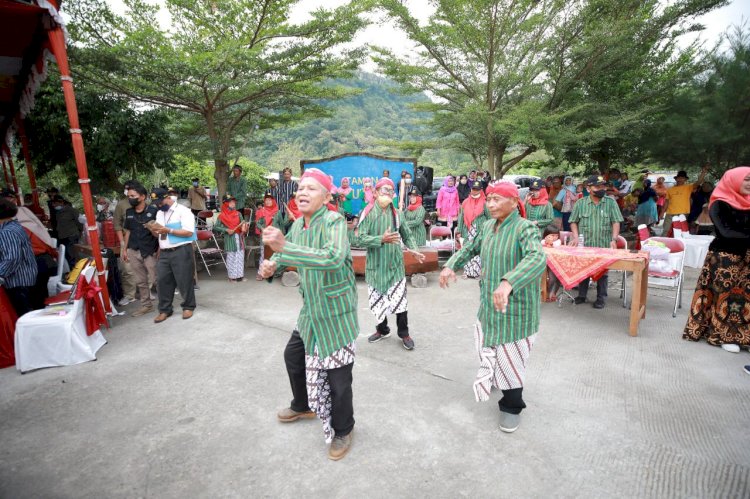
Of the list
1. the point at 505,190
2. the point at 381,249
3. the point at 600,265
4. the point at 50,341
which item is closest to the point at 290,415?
the point at 381,249

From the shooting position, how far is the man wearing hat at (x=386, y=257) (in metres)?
4.14

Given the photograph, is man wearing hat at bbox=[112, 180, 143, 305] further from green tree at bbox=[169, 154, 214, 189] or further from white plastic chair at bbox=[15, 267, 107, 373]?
green tree at bbox=[169, 154, 214, 189]

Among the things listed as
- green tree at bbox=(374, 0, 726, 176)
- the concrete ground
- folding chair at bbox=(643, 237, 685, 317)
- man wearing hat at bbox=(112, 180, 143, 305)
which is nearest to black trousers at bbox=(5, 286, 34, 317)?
the concrete ground

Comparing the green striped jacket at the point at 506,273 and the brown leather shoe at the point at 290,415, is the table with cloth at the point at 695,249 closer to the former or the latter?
the green striped jacket at the point at 506,273

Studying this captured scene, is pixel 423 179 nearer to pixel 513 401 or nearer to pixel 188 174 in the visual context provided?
pixel 513 401

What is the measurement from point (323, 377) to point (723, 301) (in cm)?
425

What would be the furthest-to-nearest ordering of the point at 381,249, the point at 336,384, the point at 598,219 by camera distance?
the point at 598,219
the point at 381,249
the point at 336,384

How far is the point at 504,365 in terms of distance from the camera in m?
2.78

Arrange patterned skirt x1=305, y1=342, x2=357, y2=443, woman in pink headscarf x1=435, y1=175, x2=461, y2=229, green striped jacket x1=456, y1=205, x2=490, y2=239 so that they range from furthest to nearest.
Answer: woman in pink headscarf x1=435, y1=175, x2=461, y2=229
green striped jacket x1=456, y1=205, x2=490, y2=239
patterned skirt x1=305, y1=342, x2=357, y2=443

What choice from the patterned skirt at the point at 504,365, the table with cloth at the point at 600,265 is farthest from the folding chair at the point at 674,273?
the patterned skirt at the point at 504,365

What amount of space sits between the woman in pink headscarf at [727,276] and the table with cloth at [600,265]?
541mm

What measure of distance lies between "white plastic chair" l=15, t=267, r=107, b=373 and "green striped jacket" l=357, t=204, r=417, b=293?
297 cm

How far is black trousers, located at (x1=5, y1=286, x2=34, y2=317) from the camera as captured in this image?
4352 millimetres

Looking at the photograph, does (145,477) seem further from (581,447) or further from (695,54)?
(695,54)
